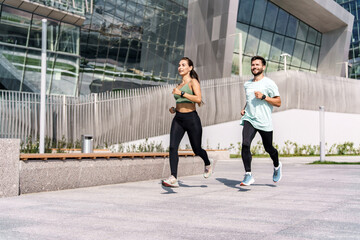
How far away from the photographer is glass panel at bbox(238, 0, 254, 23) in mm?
33750

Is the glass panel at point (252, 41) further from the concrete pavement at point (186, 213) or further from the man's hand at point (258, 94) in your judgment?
the man's hand at point (258, 94)

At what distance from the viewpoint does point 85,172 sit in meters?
7.25

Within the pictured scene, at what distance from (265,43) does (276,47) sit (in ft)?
4.09

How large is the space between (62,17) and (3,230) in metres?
22.1

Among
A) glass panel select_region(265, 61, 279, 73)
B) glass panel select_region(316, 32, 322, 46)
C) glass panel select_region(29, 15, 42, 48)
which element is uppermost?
glass panel select_region(316, 32, 322, 46)

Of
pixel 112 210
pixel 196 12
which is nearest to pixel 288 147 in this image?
pixel 196 12

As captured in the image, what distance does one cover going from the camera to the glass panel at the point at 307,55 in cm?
3888

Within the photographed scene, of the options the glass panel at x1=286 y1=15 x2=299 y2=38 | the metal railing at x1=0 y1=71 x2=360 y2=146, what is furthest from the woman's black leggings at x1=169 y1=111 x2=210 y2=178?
the glass panel at x1=286 y1=15 x2=299 y2=38

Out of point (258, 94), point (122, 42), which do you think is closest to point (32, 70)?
point (122, 42)

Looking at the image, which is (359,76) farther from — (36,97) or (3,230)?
(3,230)

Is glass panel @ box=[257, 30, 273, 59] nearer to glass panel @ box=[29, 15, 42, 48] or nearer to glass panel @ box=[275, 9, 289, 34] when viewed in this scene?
glass panel @ box=[275, 9, 289, 34]

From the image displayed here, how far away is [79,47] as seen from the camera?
88.1 feet

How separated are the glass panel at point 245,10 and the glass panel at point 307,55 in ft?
23.5

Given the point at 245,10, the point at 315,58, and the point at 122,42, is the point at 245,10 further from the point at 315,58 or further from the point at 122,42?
the point at 122,42
